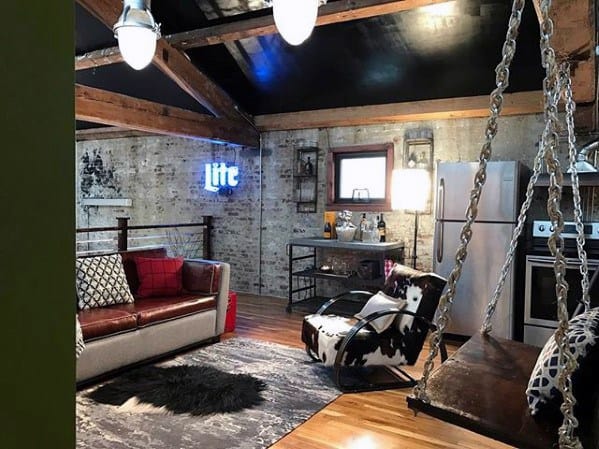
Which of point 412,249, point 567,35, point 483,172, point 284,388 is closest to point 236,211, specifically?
point 412,249

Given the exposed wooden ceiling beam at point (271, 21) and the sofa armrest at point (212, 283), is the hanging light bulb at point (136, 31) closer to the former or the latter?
the exposed wooden ceiling beam at point (271, 21)

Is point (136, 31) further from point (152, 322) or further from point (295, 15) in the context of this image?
point (152, 322)

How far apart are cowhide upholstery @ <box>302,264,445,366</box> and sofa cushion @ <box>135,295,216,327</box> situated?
1134 millimetres

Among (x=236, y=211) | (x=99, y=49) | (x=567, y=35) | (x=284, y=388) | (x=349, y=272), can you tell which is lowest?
(x=284, y=388)

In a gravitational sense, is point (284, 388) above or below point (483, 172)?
below

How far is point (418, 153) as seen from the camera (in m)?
5.66

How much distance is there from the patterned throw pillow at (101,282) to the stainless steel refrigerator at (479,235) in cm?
300

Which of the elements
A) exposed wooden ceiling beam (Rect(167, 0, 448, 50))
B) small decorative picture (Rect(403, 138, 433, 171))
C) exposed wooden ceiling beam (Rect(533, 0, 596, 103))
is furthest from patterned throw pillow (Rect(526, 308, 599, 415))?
small decorative picture (Rect(403, 138, 433, 171))

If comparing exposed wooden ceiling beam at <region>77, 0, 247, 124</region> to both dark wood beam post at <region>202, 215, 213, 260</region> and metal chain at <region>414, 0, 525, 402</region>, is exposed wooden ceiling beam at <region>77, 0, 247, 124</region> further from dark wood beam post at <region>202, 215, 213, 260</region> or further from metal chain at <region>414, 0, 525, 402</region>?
metal chain at <region>414, 0, 525, 402</region>

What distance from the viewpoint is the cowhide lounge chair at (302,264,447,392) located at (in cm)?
346

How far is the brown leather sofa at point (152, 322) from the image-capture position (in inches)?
136

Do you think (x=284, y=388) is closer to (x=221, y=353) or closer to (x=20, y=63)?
(x=221, y=353)

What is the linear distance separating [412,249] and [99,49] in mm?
4230

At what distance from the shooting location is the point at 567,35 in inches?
106
